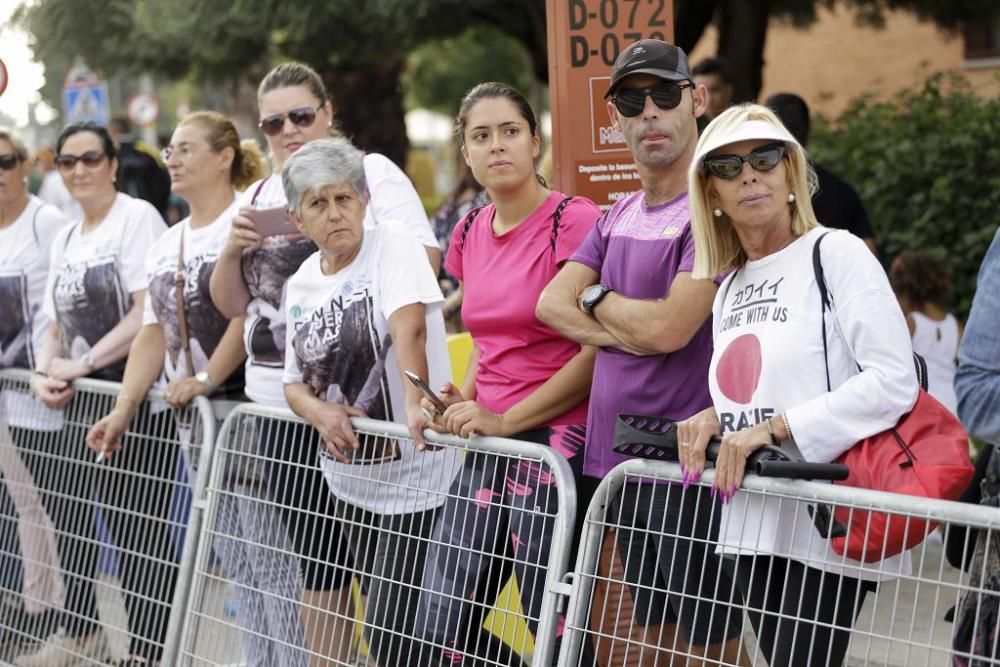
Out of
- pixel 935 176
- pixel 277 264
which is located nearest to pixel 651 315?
pixel 277 264

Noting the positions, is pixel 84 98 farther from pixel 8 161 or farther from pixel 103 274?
pixel 103 274

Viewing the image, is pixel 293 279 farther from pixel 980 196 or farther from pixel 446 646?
pixel 980 196

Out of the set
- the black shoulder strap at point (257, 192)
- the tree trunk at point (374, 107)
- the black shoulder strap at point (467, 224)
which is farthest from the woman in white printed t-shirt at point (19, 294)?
the tree trunk at point (374, 107)

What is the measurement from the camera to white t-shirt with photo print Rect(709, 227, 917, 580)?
3105 mm

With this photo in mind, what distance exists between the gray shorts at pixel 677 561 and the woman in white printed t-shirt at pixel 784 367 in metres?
0.10

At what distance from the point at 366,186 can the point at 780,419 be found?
6.34 feet

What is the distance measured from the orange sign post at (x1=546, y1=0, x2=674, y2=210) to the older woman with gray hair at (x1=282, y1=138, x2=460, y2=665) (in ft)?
3.25

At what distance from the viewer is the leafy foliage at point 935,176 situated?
10.3m

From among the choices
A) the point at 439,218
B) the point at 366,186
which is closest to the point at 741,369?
the point at 366,186

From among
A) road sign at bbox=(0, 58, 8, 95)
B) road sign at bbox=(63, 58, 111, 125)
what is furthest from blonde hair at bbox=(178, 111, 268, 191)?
road sign at bbox=(63, 58, 111, 125)

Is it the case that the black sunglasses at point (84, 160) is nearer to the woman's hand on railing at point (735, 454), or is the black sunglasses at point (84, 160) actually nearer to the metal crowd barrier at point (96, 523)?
the metal crowd barrier at point (96, 523)

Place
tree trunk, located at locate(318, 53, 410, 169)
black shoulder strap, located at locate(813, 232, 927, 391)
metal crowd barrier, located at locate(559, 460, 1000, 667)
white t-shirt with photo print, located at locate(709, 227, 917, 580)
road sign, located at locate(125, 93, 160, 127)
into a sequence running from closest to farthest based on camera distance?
metal crowd barrier, located at locate(559, 460, 1000, 667)
white t-shirt with photo print, located at locate(709, 227, 917, 580)
black shoulder strap, located at locate(813, 232, 927, 391)
tree trunk, located at locate(318, 53, 410, 169)
road sign, located at locate(125, 93, 160, 127)

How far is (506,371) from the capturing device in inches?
167

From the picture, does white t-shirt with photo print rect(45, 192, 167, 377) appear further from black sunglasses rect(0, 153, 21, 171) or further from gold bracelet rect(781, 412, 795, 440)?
gold bracelet rect(781, 412, 795, 440)
